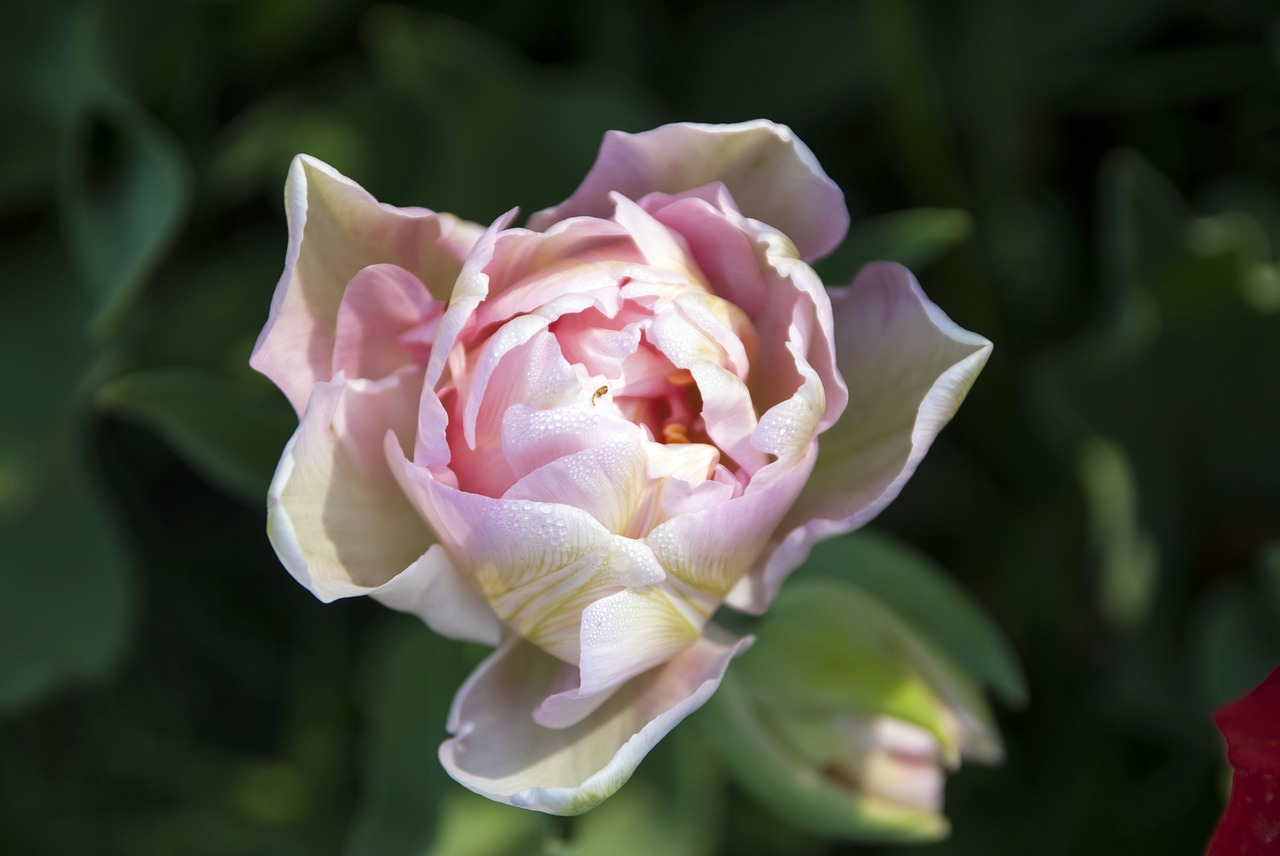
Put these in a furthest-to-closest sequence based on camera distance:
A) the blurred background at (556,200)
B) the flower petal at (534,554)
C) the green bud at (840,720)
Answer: the blurred background at (556,200) → the green bud at (840,720) → the flower petal at (534,554)

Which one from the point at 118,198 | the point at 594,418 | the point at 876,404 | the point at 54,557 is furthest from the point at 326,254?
the point at 54,557

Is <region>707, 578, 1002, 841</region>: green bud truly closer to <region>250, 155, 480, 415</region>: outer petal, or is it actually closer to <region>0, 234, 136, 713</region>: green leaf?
<region>250, 155, 480, 415</region>: outer petal

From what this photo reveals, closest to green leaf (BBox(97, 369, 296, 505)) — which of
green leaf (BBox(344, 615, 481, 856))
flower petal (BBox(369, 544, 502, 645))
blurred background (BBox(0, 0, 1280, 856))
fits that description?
blurred background (BBox(0, 0, 1280, 856))

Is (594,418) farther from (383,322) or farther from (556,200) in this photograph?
(556,200)

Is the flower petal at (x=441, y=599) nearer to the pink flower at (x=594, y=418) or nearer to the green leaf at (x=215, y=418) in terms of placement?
the pink flower at (x=594, y=418)

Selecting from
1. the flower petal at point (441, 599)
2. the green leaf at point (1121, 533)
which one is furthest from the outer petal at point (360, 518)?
the green leaf at point (1121, 533)

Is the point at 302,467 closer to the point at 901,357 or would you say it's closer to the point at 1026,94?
the point at 901,357

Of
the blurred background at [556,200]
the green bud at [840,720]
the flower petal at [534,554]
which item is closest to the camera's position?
the flower petal at [534,554]
